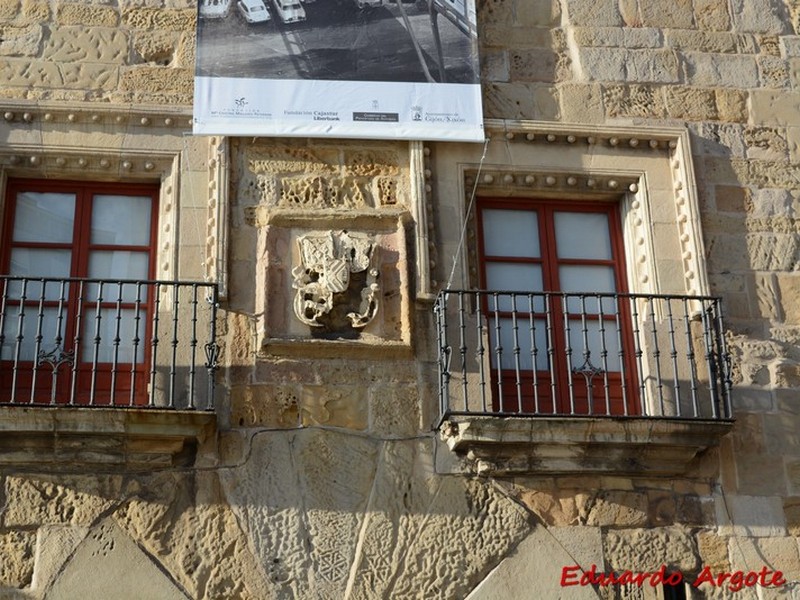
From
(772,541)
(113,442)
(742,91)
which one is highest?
(742,91)

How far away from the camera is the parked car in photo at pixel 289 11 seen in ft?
29.0

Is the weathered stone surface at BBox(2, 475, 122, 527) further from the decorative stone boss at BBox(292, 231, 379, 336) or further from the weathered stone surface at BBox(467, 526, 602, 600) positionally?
the weathered stone surface at BBox(467, 526, 602, 600)

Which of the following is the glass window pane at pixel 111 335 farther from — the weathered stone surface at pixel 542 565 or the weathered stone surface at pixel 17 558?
the weathered stone surface at pixel 542 565

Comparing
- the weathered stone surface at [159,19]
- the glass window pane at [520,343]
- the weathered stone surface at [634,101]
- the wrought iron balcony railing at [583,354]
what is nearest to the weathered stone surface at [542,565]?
the wrought iron balcony railing at [583,354]

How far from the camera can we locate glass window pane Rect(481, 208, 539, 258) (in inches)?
343

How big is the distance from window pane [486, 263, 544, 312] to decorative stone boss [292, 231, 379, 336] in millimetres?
824

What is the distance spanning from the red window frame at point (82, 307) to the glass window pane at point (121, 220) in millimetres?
27

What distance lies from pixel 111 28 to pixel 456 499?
142 inches

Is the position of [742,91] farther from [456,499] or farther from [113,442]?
[113,442]

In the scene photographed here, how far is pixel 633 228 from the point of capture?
8.77 m

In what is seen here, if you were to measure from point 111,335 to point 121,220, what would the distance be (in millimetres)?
753

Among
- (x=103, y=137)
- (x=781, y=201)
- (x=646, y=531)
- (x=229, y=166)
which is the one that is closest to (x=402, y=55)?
(x=229, y=166)

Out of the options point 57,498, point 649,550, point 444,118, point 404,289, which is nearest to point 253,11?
point 444,118

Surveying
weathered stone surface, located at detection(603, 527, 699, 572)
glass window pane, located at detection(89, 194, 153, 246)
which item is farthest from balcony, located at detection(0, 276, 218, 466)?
weathered stone surface, located at detection(603, 527, 699, 572)
